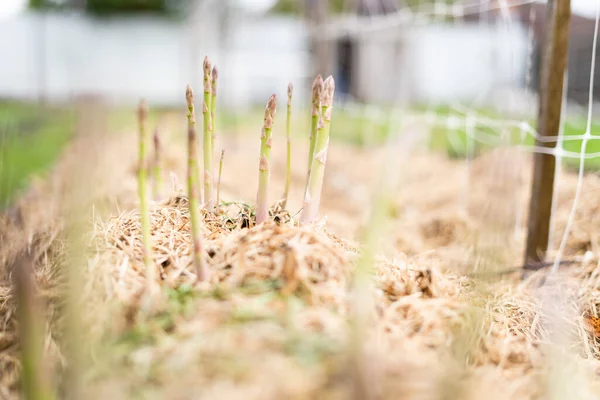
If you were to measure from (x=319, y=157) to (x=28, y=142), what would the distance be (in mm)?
7853

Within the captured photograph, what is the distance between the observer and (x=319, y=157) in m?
1.58

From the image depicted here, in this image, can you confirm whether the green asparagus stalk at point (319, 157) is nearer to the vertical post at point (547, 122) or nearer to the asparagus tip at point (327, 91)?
the asparagus tip at point (327, 91)

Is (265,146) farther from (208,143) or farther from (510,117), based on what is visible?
(510,117)

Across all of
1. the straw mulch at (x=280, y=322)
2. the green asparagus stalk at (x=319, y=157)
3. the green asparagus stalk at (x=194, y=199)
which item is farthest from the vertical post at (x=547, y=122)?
the green asparagus stalk at (x=194, y=199)

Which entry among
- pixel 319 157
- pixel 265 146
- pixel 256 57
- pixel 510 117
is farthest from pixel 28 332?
pixel 256 57

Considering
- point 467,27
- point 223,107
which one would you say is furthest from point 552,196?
point 467,27

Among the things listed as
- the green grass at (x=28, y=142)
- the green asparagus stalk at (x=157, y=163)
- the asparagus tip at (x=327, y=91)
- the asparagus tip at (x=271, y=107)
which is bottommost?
the green grass at (x=28, y=142)

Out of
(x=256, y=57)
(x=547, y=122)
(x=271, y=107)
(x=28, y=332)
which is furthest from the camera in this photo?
(x=256, y=57)

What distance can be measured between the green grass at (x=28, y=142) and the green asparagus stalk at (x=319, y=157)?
235cm

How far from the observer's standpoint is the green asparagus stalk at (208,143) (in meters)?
1.57

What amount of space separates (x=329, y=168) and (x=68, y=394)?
19.3 ft

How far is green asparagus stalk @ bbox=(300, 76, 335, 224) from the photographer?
5.09 feet

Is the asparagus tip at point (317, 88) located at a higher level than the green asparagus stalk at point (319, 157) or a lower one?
higher

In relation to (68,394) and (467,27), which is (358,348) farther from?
(467,27)
